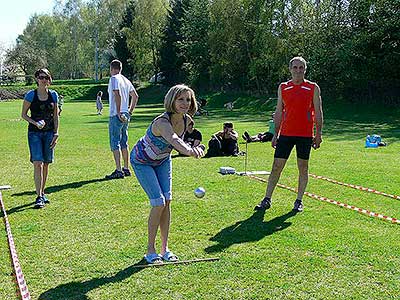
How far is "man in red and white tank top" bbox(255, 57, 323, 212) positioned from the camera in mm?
7488

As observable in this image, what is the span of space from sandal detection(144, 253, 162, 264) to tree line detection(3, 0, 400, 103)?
28.6m

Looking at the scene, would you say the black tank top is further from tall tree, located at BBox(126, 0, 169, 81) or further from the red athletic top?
tall tree, located at BBox(126, 0, 169, 81)

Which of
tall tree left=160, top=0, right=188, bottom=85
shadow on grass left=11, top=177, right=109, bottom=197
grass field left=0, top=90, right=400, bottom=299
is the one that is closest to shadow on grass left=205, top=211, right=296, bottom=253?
grass field left=0, top=90, right=400, bottom=299

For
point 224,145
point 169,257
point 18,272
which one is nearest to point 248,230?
point 169,257

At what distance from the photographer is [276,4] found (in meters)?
42.1

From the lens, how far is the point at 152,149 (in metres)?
5.30

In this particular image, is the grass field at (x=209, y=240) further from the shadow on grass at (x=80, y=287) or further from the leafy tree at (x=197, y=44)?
the leafy tree at (x=197, y=44)

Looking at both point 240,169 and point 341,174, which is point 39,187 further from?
point 341,174

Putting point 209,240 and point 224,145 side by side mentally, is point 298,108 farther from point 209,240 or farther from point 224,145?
point 224,145

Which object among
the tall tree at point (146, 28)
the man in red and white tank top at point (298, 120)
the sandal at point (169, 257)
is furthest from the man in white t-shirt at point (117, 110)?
the tall tree at point (146, 28)

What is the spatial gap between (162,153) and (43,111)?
10.4ft

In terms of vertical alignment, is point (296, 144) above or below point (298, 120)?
below

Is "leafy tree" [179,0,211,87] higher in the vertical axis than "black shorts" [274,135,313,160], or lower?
higher

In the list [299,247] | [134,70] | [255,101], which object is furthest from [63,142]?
[134,70]
